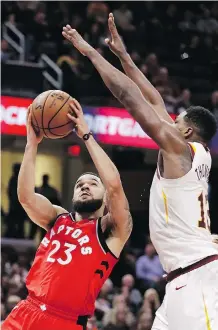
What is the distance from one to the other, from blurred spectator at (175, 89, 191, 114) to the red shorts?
10.1 metres

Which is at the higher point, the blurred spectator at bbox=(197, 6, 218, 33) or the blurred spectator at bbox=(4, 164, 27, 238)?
the blurred spectator at bbox=(197, 6, 218, 33)

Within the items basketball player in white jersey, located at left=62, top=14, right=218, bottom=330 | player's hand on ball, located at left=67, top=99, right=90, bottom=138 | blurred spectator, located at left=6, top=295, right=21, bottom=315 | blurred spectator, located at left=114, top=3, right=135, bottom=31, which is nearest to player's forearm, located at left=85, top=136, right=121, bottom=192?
player's hand on ball, located at left=67, top=99, right=90, bottom=138

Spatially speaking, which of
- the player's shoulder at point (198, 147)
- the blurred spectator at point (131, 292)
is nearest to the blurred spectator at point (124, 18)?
the blurred spectator at point (131, 292)

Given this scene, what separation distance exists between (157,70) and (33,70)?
3201mm

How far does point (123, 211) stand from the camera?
590 centimetres

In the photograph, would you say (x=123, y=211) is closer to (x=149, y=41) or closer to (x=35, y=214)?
(x=35, y=214)

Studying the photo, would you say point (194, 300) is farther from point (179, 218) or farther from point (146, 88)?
point (146, 88)

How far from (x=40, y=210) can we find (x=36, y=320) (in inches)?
31.6

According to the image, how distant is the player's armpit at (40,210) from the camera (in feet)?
20.1

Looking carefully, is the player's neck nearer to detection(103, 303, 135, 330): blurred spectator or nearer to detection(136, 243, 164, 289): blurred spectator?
detection(103, 303, 135, 330): blurred spectator

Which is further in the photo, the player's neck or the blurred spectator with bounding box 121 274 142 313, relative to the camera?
the blurred spectator with bounding box 121 274 142 313

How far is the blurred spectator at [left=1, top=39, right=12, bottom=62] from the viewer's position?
14510 millimetres

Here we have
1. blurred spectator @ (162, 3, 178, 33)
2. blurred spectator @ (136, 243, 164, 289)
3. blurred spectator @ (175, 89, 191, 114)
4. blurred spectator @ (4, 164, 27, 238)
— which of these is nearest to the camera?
blurred spectator @ (136, 243, 164, 289)

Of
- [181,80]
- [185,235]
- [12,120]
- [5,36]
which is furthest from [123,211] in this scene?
[181,80]
